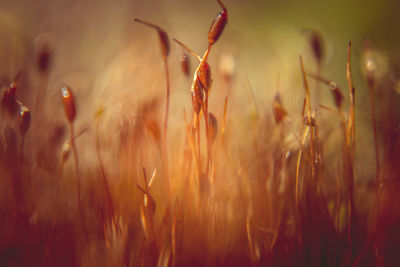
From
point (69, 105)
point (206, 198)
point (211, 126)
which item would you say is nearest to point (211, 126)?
point (211, 126)

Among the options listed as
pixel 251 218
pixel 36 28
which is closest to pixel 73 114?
pixel 251 218

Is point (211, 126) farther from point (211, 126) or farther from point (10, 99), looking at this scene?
point (10, 99)

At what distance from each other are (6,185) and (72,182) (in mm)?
192

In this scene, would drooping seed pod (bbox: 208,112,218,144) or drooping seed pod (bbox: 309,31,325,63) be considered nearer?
drooping seed pod (bbox: 208,112,218,144)

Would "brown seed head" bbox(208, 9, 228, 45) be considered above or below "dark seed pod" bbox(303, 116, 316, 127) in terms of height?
above

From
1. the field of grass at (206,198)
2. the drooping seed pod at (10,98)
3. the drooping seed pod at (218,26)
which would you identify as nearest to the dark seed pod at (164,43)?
the field of grass at (206,198)

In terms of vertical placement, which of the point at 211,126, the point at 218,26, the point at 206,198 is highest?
the point at 218,26

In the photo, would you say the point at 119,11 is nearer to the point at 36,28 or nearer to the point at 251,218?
the point at 36,28

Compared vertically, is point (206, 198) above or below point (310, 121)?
below

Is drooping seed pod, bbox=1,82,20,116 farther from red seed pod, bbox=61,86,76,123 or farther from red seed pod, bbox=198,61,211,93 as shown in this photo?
red seed pod, bbox=198,61,211,93

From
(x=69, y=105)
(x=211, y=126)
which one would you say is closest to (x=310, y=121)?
(x=211, y=126)

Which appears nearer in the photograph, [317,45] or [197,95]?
[197,95]

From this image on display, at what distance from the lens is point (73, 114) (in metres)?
0.49

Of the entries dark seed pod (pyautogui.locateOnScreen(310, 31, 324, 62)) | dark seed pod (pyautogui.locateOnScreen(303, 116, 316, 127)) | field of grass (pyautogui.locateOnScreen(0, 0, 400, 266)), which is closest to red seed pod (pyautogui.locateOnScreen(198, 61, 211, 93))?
field of grass (pyautogui.locateOnScreen(0, 0, 400, 266))
